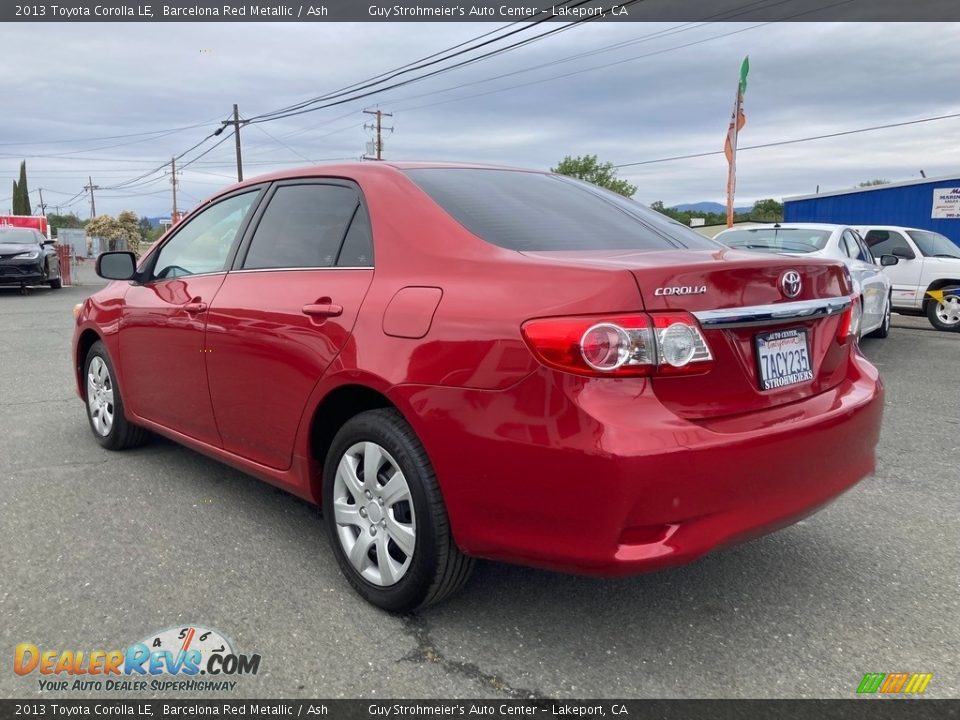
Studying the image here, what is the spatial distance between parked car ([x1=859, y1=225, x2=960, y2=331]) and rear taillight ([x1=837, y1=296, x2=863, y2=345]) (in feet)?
35.2

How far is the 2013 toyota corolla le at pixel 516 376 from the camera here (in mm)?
2260

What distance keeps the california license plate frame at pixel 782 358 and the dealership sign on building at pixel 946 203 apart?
22.0m

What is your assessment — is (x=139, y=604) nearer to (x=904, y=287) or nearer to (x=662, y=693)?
(x=662, y=693)

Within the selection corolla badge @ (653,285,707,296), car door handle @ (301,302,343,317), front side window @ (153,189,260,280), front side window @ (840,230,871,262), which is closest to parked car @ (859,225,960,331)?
front side window @ (840,230,871,262)

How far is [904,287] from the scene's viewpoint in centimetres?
1270

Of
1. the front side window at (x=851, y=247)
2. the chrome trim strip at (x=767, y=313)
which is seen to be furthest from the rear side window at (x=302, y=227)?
the front side window at (x=851, y=247)

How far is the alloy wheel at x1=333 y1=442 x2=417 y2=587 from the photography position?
270 centimetres

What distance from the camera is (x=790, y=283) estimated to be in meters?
2.61

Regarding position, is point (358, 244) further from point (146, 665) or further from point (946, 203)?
point (946, 203)

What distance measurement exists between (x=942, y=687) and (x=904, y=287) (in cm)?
1180

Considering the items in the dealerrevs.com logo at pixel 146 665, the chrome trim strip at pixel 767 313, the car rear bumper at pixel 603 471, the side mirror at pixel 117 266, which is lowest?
the dealerrevs.com logo at pixel 146 665

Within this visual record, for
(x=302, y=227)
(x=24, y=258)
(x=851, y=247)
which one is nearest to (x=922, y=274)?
(x=851, y=247)

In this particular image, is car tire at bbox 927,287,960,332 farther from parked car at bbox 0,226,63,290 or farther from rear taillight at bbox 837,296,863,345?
parked car at bbox 0,226,63,290

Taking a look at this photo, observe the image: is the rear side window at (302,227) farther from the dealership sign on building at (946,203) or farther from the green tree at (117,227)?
the green tree at (117,227)
